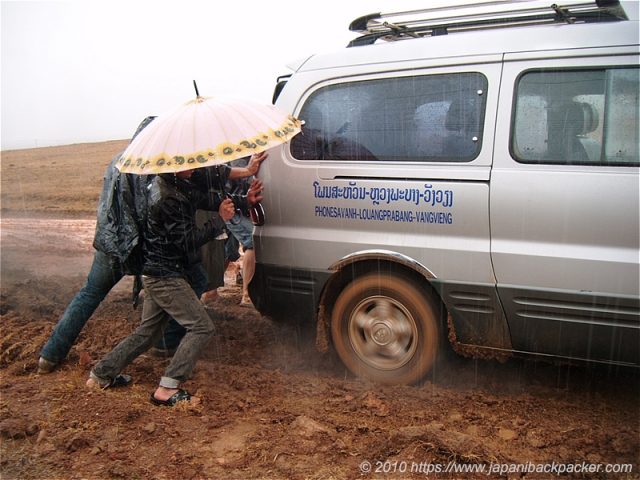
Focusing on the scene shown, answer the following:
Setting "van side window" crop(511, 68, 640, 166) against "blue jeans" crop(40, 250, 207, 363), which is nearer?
"van side window" crop(511, 68, 640, 166)

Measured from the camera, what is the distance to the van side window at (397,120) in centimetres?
367

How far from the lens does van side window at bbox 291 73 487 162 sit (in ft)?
12.0

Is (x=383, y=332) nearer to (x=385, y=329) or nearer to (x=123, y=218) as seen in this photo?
(x=385, y=329)

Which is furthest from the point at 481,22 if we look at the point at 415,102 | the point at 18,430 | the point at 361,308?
the point at 18,430

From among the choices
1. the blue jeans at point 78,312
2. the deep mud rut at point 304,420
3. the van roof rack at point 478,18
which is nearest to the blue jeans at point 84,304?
the blue jeans at point 78,312

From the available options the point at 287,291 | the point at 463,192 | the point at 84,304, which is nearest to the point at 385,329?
the point at 287,291

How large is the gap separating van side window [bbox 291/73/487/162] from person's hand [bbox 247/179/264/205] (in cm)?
33

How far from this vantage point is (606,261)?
10.8 feet

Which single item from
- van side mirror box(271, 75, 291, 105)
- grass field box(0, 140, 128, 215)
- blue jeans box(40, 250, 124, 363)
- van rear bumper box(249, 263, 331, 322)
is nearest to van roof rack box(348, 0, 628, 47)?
van side mirror box(271, 75, 291, 105)

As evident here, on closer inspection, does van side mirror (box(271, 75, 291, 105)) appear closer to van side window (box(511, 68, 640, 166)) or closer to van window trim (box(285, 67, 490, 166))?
van window trim (box(285, 67, 490, 166))

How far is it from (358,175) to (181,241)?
1197mm

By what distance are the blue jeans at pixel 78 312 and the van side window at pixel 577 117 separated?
296 centimetres

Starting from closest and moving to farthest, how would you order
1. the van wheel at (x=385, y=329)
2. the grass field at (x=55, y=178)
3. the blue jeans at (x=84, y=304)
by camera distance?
1. the van wheel at (x=385, y=329)
2. the blue jeans at (x=84, y=304)
3. the grass field at (x=55, y=178)

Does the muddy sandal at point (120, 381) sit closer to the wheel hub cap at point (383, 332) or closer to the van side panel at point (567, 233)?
the wheel hub cap at point (383, 332)
